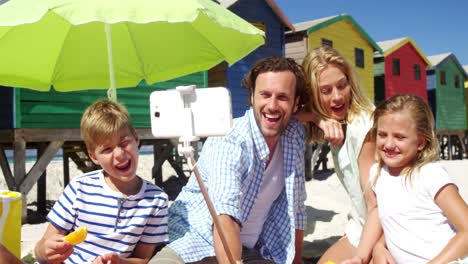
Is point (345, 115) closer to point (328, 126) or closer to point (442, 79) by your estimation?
point (328, 126)

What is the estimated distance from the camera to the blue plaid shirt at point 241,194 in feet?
9.02

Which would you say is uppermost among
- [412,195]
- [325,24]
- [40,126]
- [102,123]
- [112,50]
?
[325,24]

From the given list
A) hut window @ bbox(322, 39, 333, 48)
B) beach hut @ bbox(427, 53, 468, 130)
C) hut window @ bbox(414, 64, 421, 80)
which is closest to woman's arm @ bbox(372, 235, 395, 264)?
hut window @ bbox(322, 39, 333, 48)

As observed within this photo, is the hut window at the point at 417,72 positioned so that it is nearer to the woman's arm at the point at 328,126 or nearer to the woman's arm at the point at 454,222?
the woman's arm at the point at 328,126

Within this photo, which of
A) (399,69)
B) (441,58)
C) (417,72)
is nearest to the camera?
(399,69)

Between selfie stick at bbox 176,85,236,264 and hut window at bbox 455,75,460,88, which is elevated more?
hut window at bbox 455,75,460,88

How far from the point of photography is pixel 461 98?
87.5ft

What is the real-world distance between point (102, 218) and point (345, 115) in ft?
5.70

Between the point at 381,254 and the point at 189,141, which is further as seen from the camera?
the point at 381,254

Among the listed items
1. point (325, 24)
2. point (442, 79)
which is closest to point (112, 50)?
point (325, 24)

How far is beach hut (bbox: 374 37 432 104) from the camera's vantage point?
21609 millimetres

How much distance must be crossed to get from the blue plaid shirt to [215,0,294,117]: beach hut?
10.4 m

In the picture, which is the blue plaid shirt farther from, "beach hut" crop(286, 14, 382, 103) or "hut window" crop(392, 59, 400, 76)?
"hut window" crop(392, 59, 400, 76)

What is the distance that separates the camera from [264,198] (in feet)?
10.3
